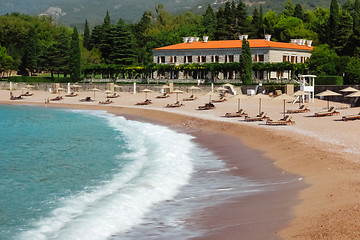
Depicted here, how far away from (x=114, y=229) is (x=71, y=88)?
68668mm

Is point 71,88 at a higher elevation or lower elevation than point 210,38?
lower

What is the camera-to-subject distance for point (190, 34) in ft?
374

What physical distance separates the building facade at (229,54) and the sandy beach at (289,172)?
3606 centimetres

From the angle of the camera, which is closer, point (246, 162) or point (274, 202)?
point (274, 202)

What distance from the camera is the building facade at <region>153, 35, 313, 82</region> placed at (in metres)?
79.2

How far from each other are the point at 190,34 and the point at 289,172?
96.1m

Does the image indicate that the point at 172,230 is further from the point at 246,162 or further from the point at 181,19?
the point at 181,19

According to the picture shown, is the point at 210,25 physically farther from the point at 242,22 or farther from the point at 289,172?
the point at 289,172

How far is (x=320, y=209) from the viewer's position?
1385 cm

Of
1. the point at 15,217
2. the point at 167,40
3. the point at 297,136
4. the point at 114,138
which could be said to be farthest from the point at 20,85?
the point at 15,217

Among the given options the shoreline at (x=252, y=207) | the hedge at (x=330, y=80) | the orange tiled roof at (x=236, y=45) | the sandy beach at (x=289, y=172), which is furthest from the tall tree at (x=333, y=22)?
the shoreline at (x=252, y=207)

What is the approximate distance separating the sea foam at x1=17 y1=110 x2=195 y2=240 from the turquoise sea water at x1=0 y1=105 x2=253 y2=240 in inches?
1.2

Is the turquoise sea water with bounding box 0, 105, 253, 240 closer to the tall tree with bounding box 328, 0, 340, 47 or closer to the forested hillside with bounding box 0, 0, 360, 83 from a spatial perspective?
the forested hillside with bounding box 0, 0, 360, 83

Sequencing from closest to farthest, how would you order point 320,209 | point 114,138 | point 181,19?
point 320,209, point 114,138, point 181,19
